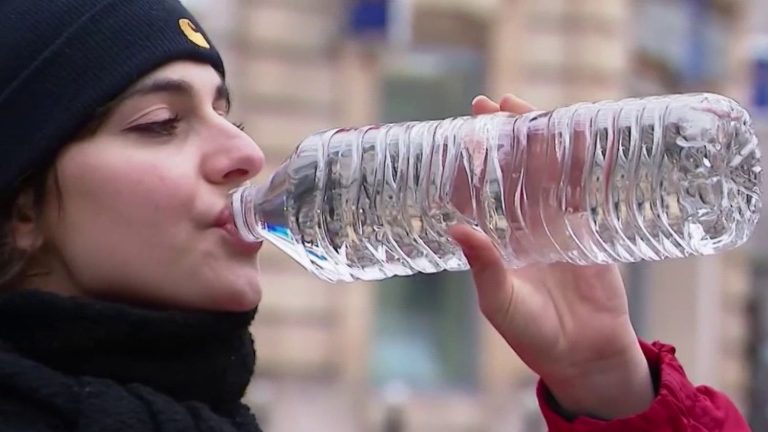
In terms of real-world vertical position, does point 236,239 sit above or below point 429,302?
above

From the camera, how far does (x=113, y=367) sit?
156 centimetres

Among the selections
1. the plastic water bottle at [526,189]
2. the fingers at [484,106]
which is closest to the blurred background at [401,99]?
the plastic water bottle at [526,189]

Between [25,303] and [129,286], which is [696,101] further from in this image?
[25,303]

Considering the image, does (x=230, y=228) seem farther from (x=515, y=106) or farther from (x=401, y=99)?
(x=401, y=99)

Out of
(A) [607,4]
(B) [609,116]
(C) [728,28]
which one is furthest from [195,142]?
(C) [728,28]

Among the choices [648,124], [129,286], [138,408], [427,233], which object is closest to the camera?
[138,408]

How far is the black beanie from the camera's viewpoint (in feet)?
5.27

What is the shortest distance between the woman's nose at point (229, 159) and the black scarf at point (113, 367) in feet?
0.55

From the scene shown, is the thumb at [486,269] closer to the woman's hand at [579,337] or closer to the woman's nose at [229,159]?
the woman's hand at [579,337]

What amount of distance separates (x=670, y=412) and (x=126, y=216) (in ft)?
2.46

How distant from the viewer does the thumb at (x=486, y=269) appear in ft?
5.15

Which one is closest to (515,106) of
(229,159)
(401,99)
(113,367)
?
(229,159)

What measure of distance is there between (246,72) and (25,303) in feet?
19.5

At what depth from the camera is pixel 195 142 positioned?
1.65 m
